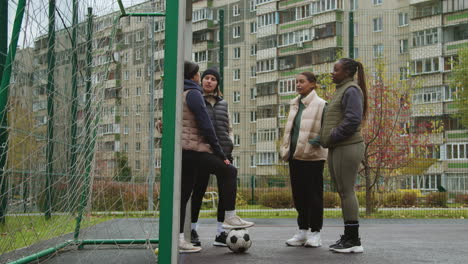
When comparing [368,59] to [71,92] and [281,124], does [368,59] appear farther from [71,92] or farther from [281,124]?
[71,92]

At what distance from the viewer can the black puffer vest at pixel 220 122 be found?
21.5 feet

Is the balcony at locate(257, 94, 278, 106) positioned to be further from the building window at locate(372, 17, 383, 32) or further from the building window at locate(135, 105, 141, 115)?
the building window at locate(135, 105, 141, 115)

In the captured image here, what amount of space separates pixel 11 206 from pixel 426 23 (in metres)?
39.2

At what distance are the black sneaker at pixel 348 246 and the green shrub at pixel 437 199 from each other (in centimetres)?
1232

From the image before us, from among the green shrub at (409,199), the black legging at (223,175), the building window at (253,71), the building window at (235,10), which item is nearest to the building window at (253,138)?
the building window at (253,71)

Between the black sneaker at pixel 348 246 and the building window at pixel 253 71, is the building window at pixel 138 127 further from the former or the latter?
the building window at pixel 253 71

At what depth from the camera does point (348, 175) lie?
626 cm

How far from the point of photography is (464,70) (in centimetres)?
2181

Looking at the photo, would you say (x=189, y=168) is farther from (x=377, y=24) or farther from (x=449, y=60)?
(x=449, y=60)

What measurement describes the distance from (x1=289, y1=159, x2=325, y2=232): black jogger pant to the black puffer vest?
0.73 meters

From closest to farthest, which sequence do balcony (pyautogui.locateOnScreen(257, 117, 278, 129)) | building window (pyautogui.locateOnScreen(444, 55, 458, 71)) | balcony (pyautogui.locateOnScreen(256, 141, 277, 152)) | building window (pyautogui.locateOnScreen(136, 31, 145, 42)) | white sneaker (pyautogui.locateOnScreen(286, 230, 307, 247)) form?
building window (pyautogui.locateOnScreen(136, 31, 145, 42)) → white sneaker (pyautogui.locateOnScreen(286, 230, 307, 247)) → balcony (pyautogui.locateOnScreen(257, 117, 278, 129)) → balcony (pyautogui.locateOnScreen(256, 141, 277, 152)) → building window (pyautogui.locateOnScreen(444, 55, 458, 71))

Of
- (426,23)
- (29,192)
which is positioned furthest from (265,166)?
(426,23)

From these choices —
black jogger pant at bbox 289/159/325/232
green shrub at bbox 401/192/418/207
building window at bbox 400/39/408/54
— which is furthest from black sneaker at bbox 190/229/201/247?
green shrub at bbox 401/192/418/207

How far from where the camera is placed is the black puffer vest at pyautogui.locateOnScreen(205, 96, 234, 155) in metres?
6.54
